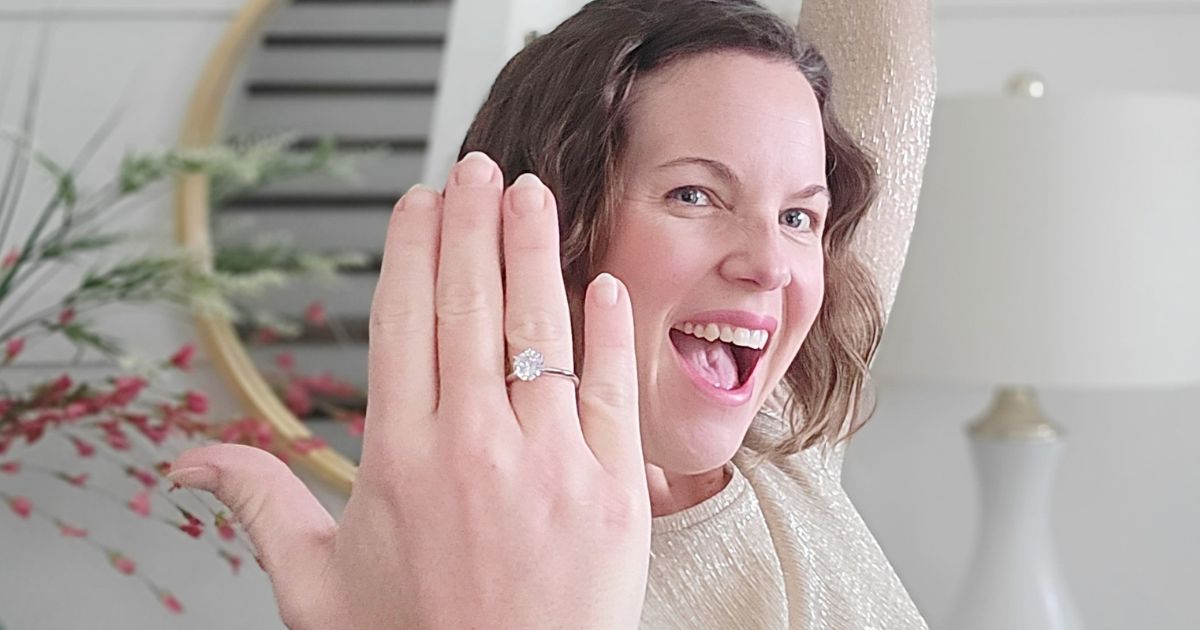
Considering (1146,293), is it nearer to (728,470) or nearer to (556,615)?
(728,470)

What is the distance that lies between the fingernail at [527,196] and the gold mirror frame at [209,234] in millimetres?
803

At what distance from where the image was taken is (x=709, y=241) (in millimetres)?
418

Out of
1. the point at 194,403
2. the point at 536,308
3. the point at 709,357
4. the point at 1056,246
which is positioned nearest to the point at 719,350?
the point at 709,357

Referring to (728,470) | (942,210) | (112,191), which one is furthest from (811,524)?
(112,191)

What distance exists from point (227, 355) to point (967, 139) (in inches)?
25.9

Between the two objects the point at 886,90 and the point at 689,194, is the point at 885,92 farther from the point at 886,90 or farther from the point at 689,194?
the point at 689,194

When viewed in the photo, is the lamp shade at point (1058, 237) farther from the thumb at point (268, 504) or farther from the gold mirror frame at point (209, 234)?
the thumb at point (268, 504)

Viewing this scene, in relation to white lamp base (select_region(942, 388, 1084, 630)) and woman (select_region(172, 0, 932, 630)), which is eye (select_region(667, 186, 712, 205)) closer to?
woman (select_region(172, 0, 932, 630))

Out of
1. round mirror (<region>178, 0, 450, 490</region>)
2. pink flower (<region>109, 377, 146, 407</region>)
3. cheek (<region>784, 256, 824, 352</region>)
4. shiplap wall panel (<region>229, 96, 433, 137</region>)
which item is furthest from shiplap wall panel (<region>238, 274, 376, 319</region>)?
cheek (<region>784, 256, 824, 352</region>)

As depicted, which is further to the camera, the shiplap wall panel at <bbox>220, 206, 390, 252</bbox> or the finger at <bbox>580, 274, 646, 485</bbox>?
the shiplap wall panel at <bbox>220, 206, 390, 252</bbox>

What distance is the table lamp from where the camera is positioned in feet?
3.55

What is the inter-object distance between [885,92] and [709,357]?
20 centimetres

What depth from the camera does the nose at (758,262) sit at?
411 mm

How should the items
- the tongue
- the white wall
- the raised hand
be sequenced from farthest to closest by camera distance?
the white wall → the tongue → the raised hand
